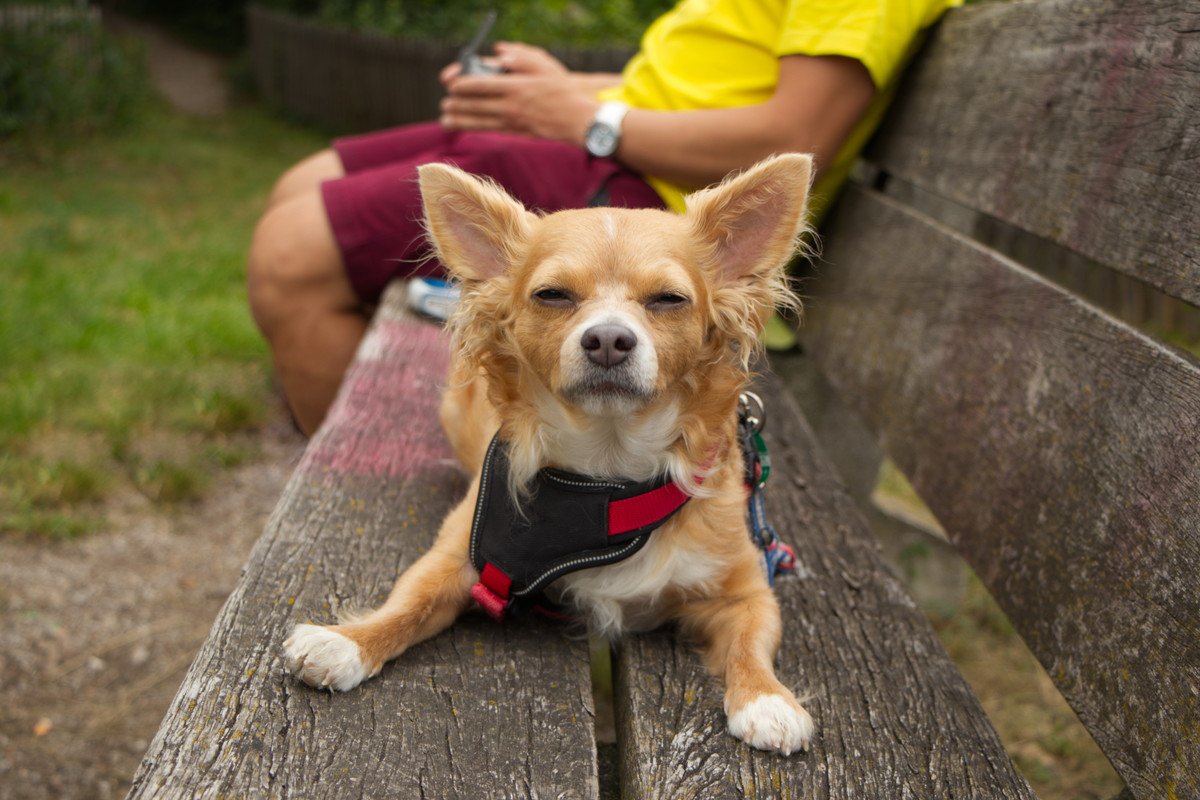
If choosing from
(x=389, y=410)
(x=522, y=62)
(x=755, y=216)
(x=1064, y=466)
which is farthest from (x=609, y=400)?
(x=522, y=62)

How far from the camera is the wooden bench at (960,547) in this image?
1.49 meters

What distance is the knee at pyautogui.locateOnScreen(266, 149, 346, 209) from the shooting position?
376cm

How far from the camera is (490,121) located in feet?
11.0

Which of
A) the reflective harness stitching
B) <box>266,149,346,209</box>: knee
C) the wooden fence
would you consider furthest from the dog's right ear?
the wooden fence

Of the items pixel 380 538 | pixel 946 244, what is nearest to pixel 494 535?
pixel 380 538

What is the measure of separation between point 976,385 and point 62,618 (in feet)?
8.62

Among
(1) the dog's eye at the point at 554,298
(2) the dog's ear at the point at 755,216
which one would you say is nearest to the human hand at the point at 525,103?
(2) the dog's ear at the point at 755,216

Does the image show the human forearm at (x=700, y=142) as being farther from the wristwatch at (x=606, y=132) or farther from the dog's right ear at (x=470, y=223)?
the dog's right ear at (x=470, y=223)

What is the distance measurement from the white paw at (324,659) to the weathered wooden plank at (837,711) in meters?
0.45

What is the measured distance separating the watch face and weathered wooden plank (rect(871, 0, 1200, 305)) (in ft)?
2.79

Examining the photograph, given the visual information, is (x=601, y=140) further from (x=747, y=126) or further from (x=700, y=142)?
(x=747, y=126)

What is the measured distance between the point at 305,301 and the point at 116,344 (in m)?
2.18

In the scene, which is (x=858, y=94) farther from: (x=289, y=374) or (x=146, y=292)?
(x=146, y=292)

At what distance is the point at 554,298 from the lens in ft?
6.29
